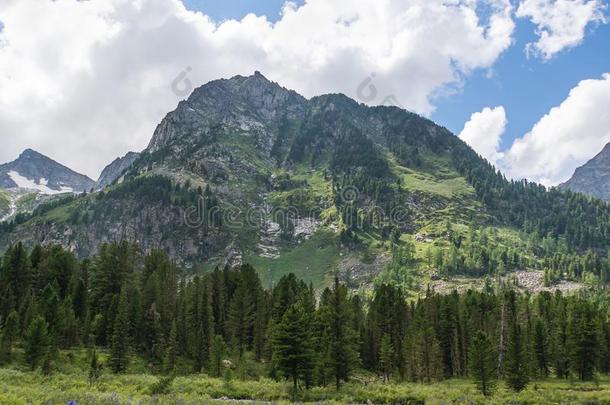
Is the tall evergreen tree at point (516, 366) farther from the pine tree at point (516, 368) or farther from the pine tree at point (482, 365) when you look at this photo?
the pine tree at point (482, 365)

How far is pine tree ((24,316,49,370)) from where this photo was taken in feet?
200

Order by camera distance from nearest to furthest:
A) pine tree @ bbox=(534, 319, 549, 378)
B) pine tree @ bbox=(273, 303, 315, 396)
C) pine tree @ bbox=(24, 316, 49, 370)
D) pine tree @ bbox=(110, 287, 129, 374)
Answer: pine tree @ bbox=(273, 303, 315, 396) → pine tree @ bbox=(24, 316, 49, 370) → pine tree @ bbox=(110, 287, 129, 374) → pine tree @ bbox=(534, 319, 549, 378)

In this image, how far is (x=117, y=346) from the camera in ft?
228

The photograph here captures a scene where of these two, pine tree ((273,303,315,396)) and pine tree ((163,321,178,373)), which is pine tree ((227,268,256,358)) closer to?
pine tree ((163,321,178,373))

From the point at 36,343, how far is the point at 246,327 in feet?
125

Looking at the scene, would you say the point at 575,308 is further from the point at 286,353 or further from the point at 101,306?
the point at 101,306

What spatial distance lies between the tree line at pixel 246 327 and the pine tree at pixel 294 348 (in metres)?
3.52

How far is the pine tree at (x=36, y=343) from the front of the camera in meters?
60.8

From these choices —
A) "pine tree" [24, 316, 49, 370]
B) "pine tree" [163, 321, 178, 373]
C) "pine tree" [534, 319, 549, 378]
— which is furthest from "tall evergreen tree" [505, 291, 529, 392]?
"pine tree" [24, 316, 49, 370]

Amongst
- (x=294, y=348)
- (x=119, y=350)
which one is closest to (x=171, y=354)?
(x=119, y=350)

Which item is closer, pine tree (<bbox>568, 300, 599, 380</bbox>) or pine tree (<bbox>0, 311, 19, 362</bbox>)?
pine tree (<bbox>0, 311, 19, 362</bbox>)

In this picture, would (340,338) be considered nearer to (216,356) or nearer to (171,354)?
(216,356)

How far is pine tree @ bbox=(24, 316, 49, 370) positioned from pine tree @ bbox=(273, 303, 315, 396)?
33770 millimetres

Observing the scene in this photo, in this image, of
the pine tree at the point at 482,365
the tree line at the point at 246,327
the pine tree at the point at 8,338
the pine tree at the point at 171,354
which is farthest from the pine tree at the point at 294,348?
the pine tree at the point at 8,338
